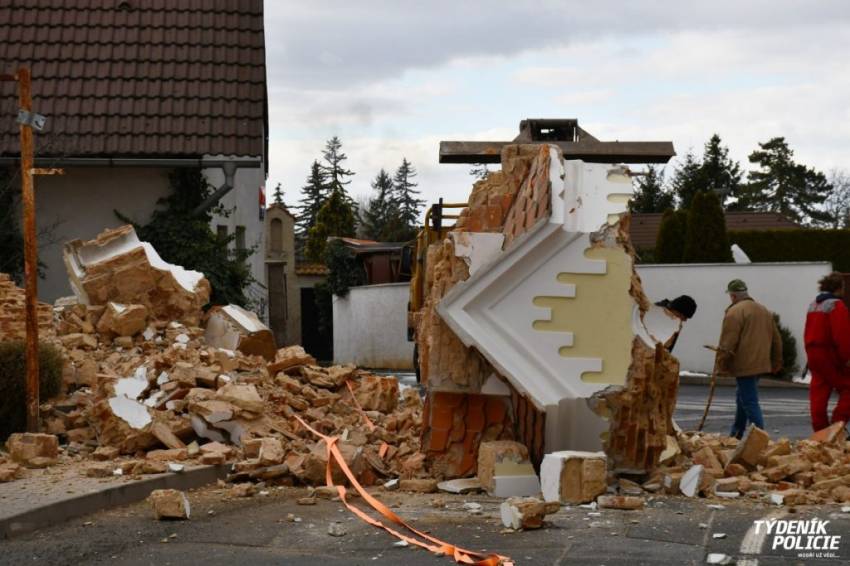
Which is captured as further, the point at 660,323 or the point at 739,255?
the point at 739,255

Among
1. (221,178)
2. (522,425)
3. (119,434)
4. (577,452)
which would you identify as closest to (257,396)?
(119,434)

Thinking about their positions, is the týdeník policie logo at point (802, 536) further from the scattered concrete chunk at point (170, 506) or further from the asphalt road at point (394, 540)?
the scattered concrete chunk at point (170, 506)

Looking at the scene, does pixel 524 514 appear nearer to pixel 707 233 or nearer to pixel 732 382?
pixel 732 382

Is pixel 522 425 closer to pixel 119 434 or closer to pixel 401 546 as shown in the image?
pixel 401 546

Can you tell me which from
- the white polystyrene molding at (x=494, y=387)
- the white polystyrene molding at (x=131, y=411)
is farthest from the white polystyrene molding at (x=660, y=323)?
the white polystyrene molding at (x=131, y=411)

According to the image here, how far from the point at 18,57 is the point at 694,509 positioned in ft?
51.6

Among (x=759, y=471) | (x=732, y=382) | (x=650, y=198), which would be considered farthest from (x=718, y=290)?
(x=650, y=198)

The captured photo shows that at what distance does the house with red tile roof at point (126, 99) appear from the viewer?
61.7ft

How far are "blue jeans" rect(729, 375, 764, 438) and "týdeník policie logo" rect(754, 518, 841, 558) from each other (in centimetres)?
510

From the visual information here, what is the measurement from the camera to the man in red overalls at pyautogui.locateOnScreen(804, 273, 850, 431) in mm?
12125

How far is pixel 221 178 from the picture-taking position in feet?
69.1

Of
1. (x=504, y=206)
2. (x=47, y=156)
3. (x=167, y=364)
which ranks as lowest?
(x=167, y=364)

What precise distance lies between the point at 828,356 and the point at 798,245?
69.9ft

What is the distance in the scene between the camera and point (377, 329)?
102 feet
